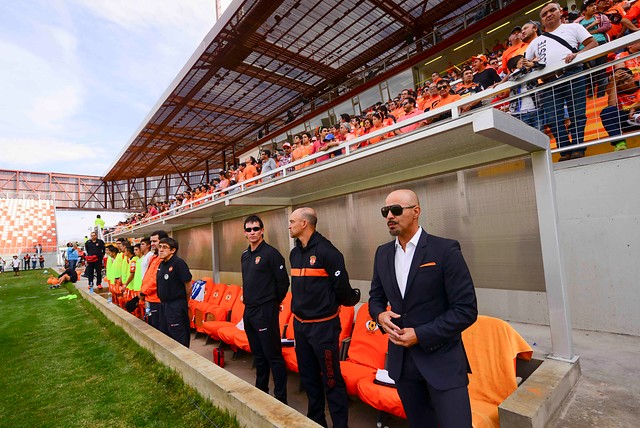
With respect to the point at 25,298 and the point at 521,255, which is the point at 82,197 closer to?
the point at 25,298

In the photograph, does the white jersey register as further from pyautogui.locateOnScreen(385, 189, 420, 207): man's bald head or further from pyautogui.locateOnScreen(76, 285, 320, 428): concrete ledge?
pyautogui.locateOnScreen(76, 285, 320, 428): concrete ledge

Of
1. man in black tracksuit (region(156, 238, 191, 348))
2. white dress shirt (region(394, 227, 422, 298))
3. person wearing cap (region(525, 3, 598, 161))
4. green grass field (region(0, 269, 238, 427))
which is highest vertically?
person wearing cap (region(525, 3, 598, 161))

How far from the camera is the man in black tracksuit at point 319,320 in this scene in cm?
311

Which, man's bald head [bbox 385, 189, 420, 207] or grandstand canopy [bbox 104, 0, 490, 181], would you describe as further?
grandstand canopy [bbox 104, 0, 490, 181]

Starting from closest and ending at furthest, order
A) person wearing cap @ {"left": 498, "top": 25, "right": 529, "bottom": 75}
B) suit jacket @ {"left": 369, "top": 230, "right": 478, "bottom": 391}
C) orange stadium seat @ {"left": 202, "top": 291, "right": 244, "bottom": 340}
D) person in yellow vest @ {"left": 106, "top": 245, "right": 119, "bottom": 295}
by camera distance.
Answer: suit jacket @ {"left": 369, "top": 230, "right": 478, "bottom": 391} → person wearing cap @ {"left": 498, "top": 25, "right": 529, "bottom": 75} → orange stadium seat @ {"left": 202, "top": 291, "right": 244, "bottom": 340} → person in yellow vest @ {"left": 106, "top": 245, "right": 119, "bottom": 295}

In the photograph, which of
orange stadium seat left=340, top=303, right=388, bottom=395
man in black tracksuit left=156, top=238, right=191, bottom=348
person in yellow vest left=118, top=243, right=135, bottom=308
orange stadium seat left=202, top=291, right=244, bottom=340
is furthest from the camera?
person in yellow vest left=118, top=243, right=135, bottom=308

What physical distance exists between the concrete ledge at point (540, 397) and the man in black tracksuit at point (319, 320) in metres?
1.37

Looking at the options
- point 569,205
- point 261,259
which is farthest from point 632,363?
point 261,259

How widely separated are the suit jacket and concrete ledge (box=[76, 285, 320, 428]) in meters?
1.03

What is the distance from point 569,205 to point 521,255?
82cm

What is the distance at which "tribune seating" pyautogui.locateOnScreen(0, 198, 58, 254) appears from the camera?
39.8 metres

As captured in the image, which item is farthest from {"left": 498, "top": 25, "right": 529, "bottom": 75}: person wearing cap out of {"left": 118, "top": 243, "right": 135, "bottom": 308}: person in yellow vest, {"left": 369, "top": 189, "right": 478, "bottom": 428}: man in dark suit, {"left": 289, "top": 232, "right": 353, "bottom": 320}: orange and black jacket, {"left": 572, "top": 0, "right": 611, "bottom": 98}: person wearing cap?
{"left": 118, "top": 243, "right": 135, "bottom": 308}: person in yellow vest

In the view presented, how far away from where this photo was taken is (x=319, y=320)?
3.18m

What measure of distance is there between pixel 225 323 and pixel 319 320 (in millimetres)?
3926
